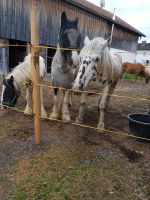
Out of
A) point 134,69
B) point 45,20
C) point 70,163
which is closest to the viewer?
point 70,163

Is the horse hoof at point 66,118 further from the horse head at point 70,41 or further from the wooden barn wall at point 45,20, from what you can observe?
the wooden barn wall at point 45,20

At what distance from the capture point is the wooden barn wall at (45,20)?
1462 centimetres

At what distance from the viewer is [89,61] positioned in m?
4.56

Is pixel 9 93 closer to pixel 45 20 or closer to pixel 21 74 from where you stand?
pixel 21 74

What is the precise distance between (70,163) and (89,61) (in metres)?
1.75

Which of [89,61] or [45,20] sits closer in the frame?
[89,61]

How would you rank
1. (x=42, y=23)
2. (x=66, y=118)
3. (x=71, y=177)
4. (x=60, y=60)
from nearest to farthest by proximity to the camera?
1. (x=71, y=177)
2. (x=60, y=60)
3. (x=66, y=118)
4. (x=42, y=23)

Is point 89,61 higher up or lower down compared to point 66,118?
higher up

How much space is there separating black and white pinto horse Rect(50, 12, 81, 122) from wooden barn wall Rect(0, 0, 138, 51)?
32.3ft

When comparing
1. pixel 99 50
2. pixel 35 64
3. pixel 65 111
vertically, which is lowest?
pixel 65 111

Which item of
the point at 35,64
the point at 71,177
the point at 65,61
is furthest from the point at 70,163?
the point at 65,61

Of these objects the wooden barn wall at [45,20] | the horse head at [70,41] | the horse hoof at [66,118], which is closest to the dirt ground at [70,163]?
the horse hoof at [66,118]

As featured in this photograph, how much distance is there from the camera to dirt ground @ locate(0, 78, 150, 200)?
3299mm

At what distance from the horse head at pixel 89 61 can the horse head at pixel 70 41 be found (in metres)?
0.27
